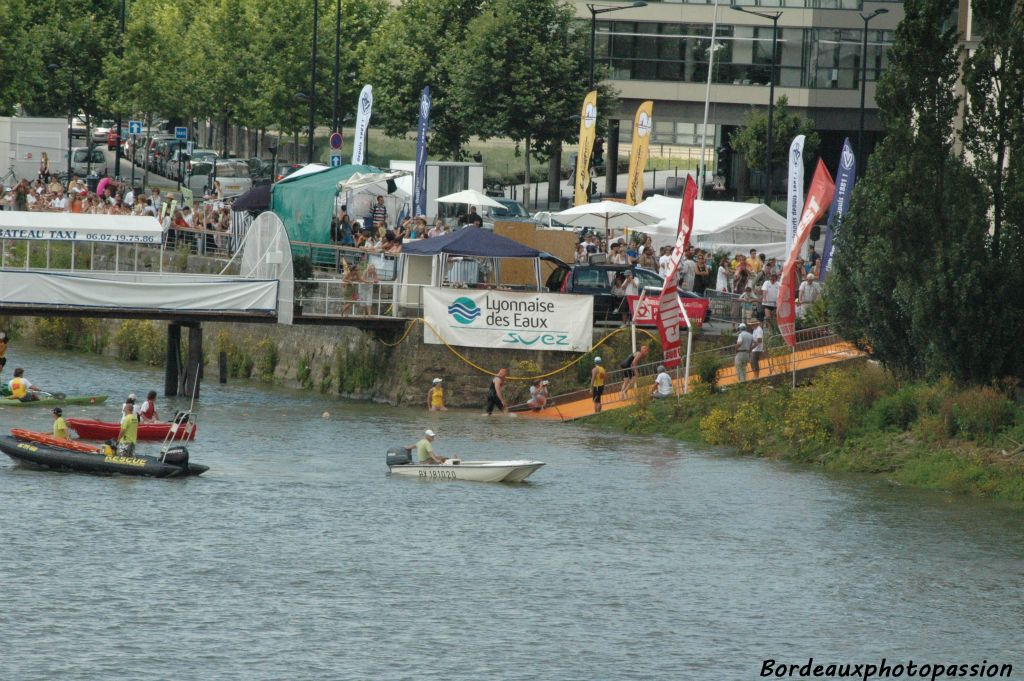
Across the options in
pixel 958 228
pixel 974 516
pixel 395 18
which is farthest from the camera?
pixel 395 18

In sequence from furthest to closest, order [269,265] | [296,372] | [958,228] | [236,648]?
[296,372]
[269,265]
[958,228]
[236,648]

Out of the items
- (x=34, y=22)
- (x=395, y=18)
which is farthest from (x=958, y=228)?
(x=34, y=22)

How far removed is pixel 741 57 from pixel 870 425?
4877cm

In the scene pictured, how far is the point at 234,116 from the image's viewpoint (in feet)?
299

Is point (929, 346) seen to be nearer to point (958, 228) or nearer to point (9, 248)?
point (958, 228)

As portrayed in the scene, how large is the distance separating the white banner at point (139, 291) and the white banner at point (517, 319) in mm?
4887

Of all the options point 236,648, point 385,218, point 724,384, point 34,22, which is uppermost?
point 34,22

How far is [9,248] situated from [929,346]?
3491 centimetres

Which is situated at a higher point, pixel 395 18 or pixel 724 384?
pixel 395 18

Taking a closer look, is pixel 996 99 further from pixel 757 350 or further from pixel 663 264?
pixel 663 264

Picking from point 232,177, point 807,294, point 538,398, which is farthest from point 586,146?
point 232,177

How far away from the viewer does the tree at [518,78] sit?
261 ft

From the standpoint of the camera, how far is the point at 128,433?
40.0m

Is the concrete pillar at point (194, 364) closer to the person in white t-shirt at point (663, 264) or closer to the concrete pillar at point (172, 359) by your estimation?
the concrete pillar at point (172, 359)
